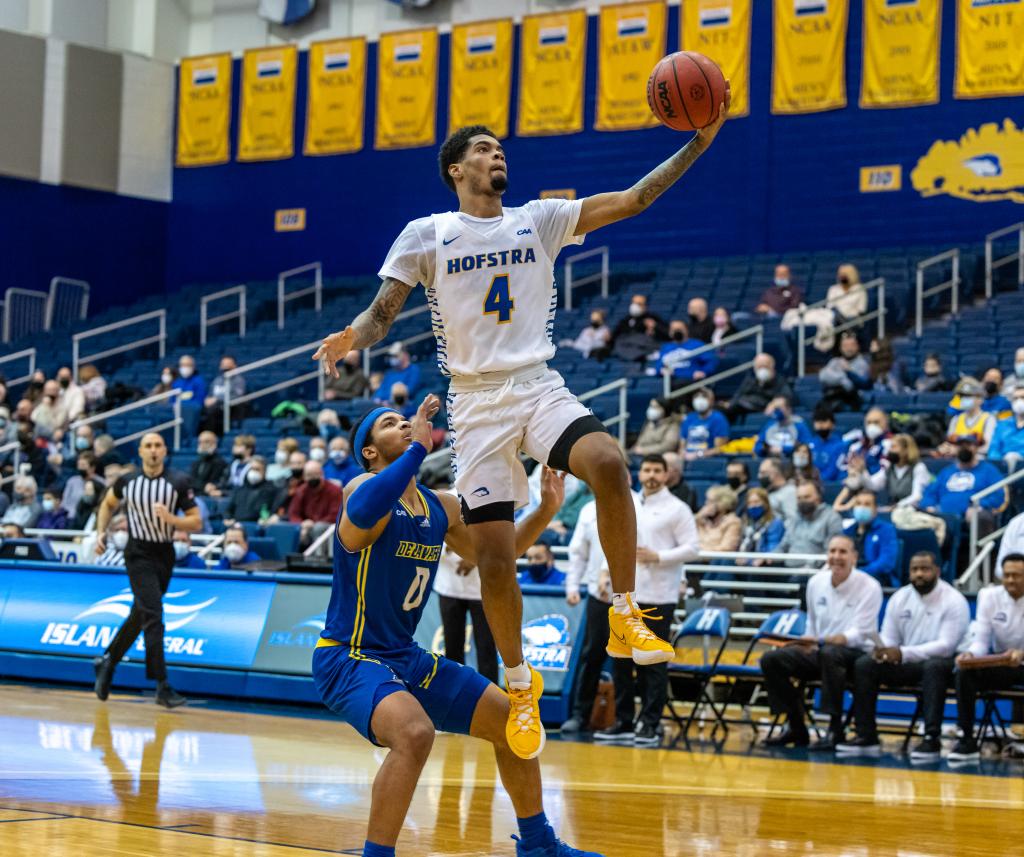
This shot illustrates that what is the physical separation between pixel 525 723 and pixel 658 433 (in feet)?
35.0

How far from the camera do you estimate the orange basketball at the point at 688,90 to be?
18.2 ft

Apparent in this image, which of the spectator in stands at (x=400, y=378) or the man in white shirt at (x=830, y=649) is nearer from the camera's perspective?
the man in white shirt at (x=830, y=649)

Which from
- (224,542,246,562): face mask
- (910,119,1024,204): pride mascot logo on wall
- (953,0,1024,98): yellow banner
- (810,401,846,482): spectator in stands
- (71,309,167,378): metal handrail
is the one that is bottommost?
(224,542,246,562): face mask

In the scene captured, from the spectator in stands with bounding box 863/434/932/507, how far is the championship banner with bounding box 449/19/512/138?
39.3 feet

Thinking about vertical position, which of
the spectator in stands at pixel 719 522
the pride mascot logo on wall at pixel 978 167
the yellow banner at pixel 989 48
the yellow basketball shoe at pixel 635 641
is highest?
the yellow banner at pixel 989 48

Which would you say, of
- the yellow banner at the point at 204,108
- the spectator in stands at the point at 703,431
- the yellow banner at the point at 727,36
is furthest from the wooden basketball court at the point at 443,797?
the yellow banner at the point at 204,108

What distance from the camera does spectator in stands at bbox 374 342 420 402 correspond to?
19.1 m

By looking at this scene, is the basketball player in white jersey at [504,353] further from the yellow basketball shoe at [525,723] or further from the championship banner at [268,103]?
Result: the championship banner at [268,103]

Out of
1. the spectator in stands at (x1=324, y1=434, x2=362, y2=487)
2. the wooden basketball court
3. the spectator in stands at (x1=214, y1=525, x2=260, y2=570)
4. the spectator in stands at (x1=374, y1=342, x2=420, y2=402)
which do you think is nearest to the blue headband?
the wooden basketball court

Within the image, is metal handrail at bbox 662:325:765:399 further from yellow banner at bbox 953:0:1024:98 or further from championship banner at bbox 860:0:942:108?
yellow banner at bbox 953:0:1024:98

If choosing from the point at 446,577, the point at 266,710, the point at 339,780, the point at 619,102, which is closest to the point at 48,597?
the point at 266,710

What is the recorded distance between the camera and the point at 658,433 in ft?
52.4

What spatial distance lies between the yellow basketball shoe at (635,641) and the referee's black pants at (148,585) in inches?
264

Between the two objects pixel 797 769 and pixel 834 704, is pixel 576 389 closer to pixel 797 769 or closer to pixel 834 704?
pixel 834 704
